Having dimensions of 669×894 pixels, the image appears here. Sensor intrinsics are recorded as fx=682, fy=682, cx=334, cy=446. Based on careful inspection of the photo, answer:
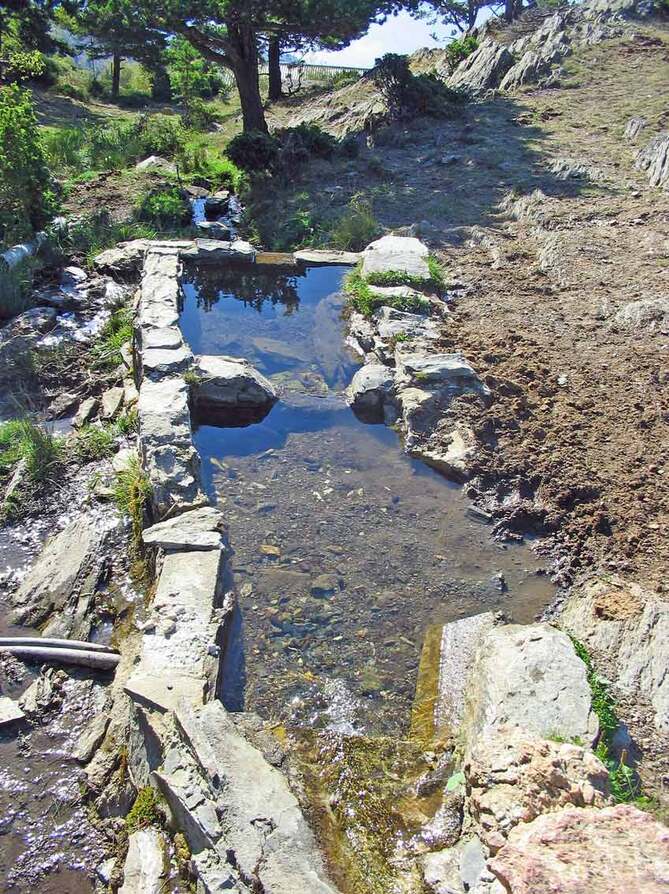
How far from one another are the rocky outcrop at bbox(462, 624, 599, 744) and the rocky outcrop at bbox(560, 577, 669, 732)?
15.6 inches

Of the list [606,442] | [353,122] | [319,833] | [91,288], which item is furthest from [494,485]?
[353,122]

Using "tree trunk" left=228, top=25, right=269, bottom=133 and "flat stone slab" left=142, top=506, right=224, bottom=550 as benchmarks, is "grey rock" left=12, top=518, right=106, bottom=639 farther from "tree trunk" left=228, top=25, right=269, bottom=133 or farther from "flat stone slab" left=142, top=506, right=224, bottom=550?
"tree trunk" left=228, top=25, right=269, bottom=133

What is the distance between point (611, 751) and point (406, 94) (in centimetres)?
1685

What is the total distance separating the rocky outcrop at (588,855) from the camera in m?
2.19

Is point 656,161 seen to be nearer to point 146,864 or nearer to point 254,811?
point 254,811

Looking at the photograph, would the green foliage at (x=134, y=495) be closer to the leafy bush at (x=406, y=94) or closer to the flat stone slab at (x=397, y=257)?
the flat stone slab at (x=397, y=257)

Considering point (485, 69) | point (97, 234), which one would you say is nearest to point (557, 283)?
point (97, 234)

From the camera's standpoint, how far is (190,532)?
4.98 meters

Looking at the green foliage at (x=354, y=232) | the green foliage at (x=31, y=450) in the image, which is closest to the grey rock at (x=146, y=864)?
the green foliage at (x=31, y=450)

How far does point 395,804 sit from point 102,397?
517 cm

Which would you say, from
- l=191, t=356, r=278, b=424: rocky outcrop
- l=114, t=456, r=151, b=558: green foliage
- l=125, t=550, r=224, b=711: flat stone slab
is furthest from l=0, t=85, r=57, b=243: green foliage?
l=125, t=550, r=224, b=711: flat stone slab

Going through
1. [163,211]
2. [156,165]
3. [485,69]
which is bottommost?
[163,211]

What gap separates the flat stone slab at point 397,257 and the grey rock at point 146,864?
290 inches

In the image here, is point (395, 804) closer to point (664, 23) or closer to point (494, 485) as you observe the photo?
point (494, 485)
